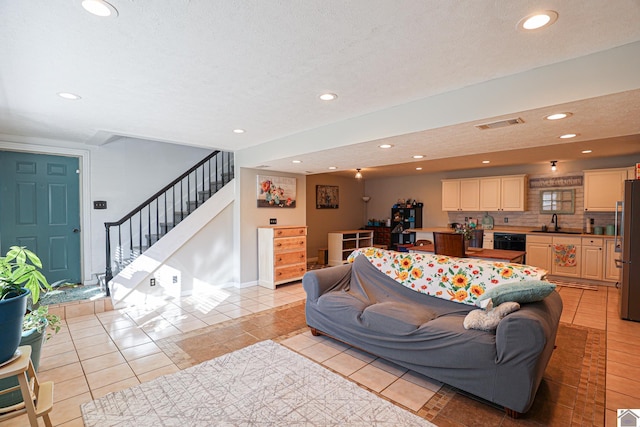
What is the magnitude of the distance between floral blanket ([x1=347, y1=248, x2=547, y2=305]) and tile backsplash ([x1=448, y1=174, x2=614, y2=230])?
453 cm

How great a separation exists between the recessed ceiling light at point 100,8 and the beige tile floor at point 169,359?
2.53m

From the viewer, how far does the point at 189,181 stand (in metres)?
5.93

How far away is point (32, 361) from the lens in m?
2.45

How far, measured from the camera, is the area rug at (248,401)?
80.3 inches

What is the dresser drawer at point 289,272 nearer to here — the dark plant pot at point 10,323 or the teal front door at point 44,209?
the teal front door at point 44,209

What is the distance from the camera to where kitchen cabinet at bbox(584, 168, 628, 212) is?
17.8ft

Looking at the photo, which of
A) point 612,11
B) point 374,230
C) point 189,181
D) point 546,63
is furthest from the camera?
point 374,230

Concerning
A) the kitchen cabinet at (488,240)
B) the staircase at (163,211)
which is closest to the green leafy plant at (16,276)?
the staircase at (163,211)

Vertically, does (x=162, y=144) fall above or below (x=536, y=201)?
above

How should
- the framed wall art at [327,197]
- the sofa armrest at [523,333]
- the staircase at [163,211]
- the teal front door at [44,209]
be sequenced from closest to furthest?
the sofa armrest at [523,333] → the teal front door at [44,209] → the staircase at [163,211] → the framed wall art at [327,197]

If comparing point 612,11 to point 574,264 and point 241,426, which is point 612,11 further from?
point 574,264

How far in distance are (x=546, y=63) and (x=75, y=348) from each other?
4866mm

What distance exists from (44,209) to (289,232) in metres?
3.77

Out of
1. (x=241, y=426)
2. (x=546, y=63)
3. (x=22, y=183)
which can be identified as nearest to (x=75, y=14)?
(x=241, y=426)
